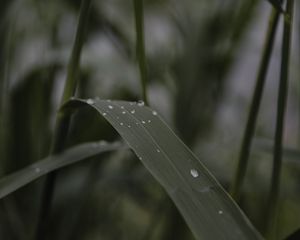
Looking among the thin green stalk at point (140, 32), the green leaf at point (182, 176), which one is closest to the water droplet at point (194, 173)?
the green leaf at point (182, 176)

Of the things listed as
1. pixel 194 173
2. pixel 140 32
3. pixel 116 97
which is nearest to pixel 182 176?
pixel 194 173

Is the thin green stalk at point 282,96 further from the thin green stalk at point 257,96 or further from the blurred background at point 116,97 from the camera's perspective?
the blurred background at point 116,97

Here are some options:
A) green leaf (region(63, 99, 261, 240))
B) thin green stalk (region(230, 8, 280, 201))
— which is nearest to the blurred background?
thin green stalk (region(230, 8, 280, 201))

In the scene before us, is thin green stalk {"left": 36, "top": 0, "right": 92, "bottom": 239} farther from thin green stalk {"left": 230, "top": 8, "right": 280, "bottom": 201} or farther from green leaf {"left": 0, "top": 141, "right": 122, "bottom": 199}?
thin green stalk {"left": 230, "top": 8, "right": 280, "bottom": 201}

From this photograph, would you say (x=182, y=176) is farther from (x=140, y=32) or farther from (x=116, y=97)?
(x=116, y=97)

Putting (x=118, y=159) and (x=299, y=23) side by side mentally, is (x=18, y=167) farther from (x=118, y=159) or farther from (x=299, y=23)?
(x=299, y=23)

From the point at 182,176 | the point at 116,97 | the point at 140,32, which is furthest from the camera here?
the point at 116,97

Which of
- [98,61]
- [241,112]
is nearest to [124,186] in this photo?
[98,61]
